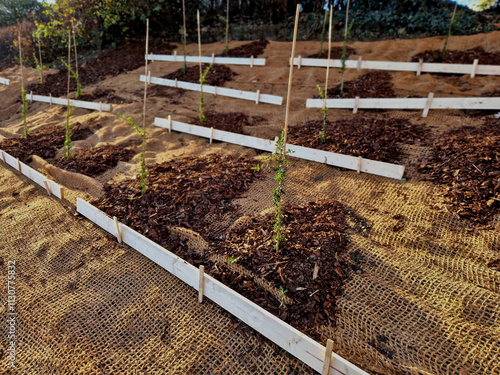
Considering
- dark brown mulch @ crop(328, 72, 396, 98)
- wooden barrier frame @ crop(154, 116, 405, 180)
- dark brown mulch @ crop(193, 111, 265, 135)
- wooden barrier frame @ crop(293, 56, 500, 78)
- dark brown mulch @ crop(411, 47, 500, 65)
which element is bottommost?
wooden barrier frame @ crop(154, 116, 405, 180)

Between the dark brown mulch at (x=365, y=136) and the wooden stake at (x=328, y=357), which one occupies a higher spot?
the dark brown mulch at (x=365, y=136)

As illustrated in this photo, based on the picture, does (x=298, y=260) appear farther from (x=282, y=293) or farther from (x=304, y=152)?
(x=304, y=152)

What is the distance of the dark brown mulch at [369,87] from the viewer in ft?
25.5

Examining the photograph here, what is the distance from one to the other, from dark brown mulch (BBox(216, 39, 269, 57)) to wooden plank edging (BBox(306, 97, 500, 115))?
15.5 feet

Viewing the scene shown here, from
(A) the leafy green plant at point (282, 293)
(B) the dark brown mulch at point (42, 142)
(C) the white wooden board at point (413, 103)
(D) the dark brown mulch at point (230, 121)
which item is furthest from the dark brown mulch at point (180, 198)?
(C) the white wooden board at point (413, 103)

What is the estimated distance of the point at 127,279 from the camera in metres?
3.48

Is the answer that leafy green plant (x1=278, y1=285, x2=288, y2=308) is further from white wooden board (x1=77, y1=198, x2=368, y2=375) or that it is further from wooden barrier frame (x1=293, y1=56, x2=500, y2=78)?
wooden barrier frame (x1=293, y1=56, x2=500, y2=78)

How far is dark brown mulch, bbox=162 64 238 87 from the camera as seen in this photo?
382 inches

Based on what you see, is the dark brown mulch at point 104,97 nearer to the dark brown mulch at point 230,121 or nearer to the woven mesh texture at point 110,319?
the dark brown mulch at point 230,121

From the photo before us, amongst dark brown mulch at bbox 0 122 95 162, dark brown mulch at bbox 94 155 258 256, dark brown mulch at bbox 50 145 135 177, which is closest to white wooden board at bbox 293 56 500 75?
dark brown mulch at bbox 94 155 258 256

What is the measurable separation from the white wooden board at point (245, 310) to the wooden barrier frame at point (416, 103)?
17.8 ft

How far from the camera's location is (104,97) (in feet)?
31.0

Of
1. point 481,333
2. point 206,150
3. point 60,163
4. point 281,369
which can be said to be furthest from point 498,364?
point 60,163

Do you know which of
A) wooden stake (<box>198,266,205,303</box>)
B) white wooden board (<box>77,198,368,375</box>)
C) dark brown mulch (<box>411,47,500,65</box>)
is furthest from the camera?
dark brown mulch (<box>411,47,500,65</box>)
